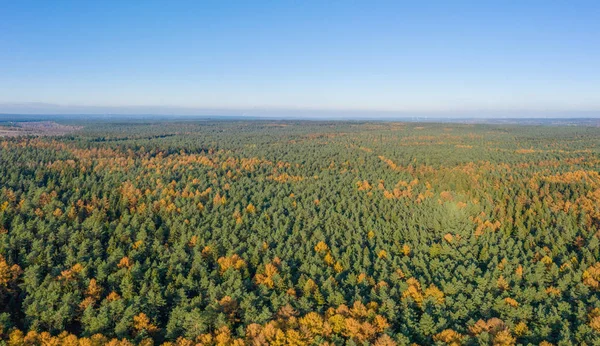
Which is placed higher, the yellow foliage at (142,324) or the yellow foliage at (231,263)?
the yellow foliage at (231,263)

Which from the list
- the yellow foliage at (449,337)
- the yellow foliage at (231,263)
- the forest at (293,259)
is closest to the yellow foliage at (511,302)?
the forest at (293,259)

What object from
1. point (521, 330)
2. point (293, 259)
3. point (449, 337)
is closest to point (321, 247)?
point (293, 259)

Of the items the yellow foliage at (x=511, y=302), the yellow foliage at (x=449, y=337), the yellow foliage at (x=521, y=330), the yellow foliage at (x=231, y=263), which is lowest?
the yellow foliage at (x=521, y=330)

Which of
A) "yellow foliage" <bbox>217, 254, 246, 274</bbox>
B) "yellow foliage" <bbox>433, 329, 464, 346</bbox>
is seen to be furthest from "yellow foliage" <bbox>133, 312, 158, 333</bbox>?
"yellow foliage" <bbox>433, 329, 464, 346</bbox>

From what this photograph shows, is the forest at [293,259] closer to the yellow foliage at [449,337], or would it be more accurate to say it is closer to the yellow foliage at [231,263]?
the yellow foliage at [449,337]

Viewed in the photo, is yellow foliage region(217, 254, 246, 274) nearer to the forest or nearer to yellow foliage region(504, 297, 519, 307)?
the forest

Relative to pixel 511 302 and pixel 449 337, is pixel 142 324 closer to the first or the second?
pixel 449 337

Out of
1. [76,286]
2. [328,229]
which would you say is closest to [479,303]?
[328,229]

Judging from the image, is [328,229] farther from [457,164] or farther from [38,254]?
[457,164]

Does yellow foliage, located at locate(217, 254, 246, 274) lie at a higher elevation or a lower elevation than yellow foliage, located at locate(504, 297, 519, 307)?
higher
